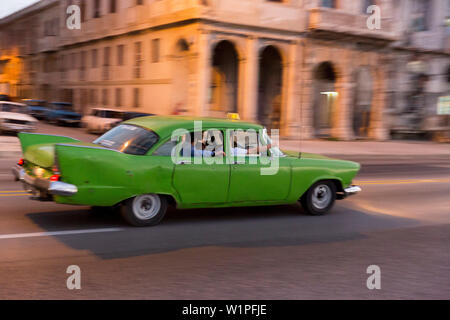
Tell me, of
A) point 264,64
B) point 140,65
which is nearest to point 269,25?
point 264,64

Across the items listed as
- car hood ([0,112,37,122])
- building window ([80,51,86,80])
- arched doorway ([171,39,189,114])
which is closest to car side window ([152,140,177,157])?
car hood ([0,112,37,122])

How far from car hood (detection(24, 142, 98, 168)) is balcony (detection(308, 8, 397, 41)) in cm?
2404

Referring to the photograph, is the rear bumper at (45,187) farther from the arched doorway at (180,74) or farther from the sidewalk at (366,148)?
the arched doorway at (180,74)

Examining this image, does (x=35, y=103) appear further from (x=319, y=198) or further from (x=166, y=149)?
(x=166, y=149)

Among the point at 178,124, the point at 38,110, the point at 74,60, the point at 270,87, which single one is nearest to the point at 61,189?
the point at 178,124

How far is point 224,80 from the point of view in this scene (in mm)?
31484

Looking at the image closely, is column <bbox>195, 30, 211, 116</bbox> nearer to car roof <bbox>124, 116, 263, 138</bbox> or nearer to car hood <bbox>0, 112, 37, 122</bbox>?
car hood <bbox>0, 112, 37, 122</bbox>

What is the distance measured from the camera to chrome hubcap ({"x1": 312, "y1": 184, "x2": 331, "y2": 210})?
868 centimetres

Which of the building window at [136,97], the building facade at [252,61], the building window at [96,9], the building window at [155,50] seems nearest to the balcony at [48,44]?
the building facade at [252,61]

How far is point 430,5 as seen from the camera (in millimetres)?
35750

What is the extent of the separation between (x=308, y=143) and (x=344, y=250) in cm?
2119

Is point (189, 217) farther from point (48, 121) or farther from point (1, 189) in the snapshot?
point (48, 121)

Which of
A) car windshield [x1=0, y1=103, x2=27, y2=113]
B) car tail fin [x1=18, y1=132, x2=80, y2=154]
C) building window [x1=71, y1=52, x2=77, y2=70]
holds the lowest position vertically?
car tail fin [x1=18, y1=132, x2=80, y2=154]

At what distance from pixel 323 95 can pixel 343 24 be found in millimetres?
5272
